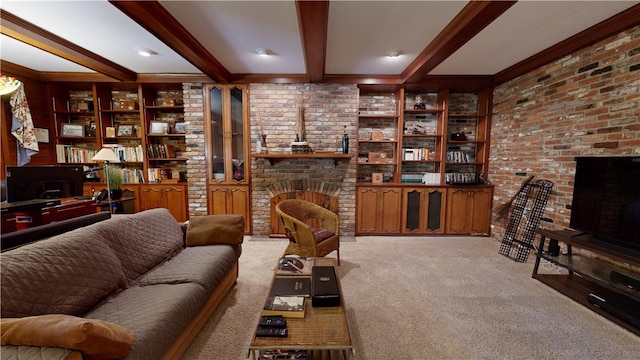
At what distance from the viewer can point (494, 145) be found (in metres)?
4.00

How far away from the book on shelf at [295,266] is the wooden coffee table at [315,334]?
1.34ft

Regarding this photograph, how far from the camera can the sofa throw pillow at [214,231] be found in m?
2.33

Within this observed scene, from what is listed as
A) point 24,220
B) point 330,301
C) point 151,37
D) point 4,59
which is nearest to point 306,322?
point 330,301

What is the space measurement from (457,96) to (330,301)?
435 cm

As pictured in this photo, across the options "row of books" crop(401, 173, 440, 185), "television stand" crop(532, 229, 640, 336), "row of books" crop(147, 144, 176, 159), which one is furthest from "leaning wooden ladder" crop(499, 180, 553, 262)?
"row of books" crop(147, 144, 176, 159)

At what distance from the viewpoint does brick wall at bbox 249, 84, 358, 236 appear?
152 inches

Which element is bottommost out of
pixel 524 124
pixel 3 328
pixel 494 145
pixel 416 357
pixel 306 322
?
pixel 416 357

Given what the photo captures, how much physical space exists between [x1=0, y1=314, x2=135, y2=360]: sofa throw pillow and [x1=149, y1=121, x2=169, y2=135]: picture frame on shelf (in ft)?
12.4

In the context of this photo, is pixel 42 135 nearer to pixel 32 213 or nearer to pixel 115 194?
pixel 115 194

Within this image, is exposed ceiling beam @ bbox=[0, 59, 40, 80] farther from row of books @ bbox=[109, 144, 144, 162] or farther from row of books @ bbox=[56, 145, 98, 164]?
row of books @ bbox=[109, 144, 144, 162]

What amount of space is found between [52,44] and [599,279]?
5.98 metres

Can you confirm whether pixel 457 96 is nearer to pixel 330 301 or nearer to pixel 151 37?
pixel 330 301

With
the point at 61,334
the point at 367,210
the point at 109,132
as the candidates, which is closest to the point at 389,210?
the point at 367,210

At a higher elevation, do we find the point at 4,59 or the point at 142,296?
the point at 4,59
